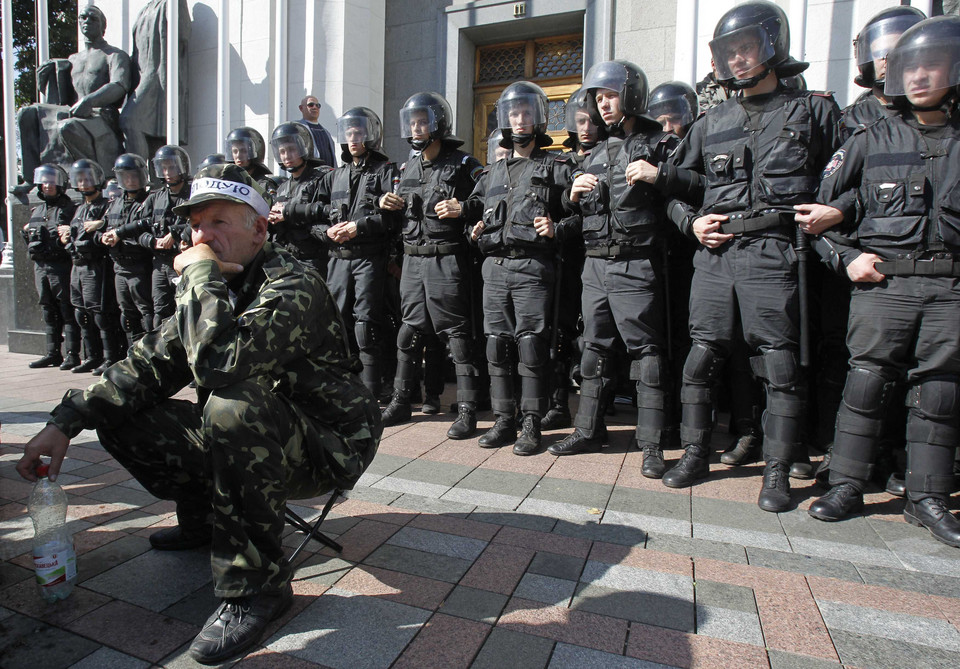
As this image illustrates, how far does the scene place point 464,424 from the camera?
13.7ft

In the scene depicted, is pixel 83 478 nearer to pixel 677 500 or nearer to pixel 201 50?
pixel 677 500

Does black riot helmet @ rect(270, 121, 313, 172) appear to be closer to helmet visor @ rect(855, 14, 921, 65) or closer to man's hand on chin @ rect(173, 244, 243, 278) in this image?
man's hand on chin @ rect(173, 244, 243, 278)

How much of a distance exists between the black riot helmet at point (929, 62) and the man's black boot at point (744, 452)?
6.25 feet

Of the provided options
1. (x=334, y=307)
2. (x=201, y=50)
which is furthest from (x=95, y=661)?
(x=201, y=50)

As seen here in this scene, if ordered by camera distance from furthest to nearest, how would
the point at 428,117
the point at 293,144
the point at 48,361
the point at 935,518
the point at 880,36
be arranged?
the point at 48,361
the point at 293,144
the point at 428,117
the point at 880,36
the point at 935,518

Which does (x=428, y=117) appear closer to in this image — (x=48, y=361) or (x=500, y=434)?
(x=500, y=434)

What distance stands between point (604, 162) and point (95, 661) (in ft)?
10.8

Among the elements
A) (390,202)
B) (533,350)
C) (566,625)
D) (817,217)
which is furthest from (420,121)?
(566,625)

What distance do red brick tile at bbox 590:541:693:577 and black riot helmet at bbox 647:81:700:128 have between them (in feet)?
11.3

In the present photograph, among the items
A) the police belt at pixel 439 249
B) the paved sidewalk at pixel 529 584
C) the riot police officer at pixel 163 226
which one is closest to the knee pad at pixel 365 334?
the police belt at pixel 439 249

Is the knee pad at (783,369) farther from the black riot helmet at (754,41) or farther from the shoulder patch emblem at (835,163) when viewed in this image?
the black riot helmet at (754,41)

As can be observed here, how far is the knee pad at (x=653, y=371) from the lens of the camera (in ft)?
11.4

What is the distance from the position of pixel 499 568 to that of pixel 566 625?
0.42 m

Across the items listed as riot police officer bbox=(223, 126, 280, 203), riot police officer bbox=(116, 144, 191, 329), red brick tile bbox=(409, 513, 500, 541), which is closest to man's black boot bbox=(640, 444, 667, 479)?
red brick tile bbox=(409, 513, 500, 541)
